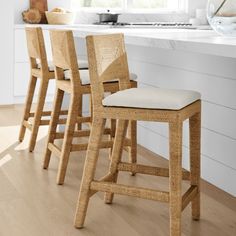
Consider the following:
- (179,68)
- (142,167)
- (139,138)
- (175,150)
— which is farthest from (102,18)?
(175,150)

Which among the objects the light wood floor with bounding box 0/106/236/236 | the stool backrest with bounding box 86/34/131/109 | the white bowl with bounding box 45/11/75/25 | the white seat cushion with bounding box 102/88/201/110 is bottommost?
the light wood floor with bounding box 0/106/236/236

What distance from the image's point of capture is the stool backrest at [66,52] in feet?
9.89

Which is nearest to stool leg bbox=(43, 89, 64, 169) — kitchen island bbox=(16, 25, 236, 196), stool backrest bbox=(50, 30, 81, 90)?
stool backrest bbox=(50, 30, 81, 90)

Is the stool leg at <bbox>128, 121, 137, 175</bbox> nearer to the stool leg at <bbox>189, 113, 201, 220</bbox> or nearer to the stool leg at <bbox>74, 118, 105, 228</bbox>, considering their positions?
the stool leg at <bbox>189, 113, 201, 220</bbox>

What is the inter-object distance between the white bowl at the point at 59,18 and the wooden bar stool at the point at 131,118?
3377 mm

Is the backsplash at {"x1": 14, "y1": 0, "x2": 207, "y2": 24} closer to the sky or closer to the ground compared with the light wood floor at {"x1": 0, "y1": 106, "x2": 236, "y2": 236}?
closer to the sky

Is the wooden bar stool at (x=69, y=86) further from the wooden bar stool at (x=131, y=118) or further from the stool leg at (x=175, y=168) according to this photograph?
the stool leg at (x=175, y=168)

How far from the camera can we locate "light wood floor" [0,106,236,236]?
2.44 m

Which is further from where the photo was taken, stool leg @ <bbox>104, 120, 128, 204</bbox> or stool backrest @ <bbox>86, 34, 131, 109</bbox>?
stool leg @ <bbox>104, 120, 128, 204</bbox>

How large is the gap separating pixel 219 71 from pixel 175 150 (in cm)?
94

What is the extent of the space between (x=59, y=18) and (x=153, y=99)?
390 cm

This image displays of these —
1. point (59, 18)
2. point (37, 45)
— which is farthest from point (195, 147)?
point (59, 18)

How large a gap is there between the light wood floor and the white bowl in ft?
8.86

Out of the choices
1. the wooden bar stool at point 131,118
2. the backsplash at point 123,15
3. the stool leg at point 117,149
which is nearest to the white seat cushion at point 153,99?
the wooden bar stool at point 131,118
